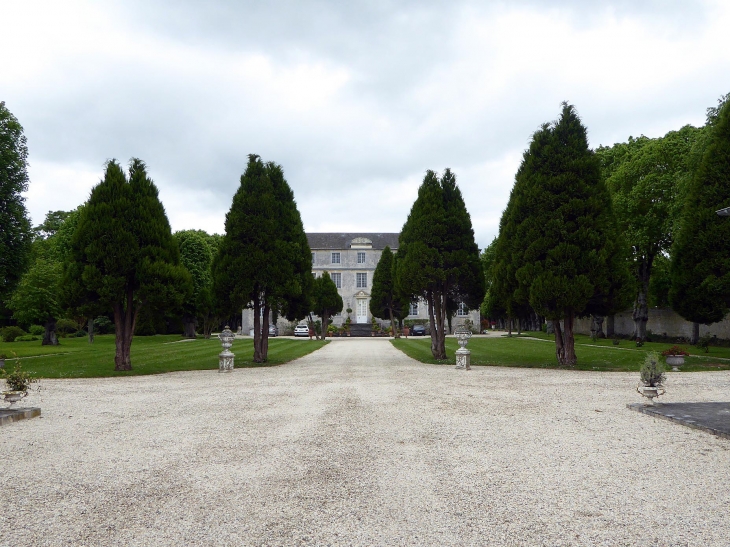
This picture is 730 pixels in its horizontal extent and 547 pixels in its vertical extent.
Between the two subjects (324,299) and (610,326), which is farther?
(324,299)

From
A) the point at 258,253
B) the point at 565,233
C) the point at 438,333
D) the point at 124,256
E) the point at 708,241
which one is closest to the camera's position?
the point at 124,256

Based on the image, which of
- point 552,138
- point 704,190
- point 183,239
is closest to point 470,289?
point 552,138

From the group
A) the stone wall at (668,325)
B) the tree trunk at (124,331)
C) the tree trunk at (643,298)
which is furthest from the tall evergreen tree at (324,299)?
the tree trunk at (124,331)

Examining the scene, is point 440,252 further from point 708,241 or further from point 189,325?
→ point 189,325

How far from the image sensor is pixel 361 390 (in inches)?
437

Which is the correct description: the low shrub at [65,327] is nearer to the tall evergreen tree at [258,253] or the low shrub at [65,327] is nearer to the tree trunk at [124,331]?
the tall evergreen tree at [258,253]

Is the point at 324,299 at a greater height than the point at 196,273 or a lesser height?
lesser

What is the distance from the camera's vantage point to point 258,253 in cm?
1819

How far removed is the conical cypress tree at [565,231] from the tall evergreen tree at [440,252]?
2419 millimetres

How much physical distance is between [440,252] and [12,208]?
1737cm

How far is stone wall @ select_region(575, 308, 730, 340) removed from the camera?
2631 cm

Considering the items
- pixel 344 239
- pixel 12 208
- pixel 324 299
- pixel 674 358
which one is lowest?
pixel 674 358

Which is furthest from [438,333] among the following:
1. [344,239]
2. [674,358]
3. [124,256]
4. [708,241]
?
[344,239]

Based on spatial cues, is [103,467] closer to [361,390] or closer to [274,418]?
[274,418]
